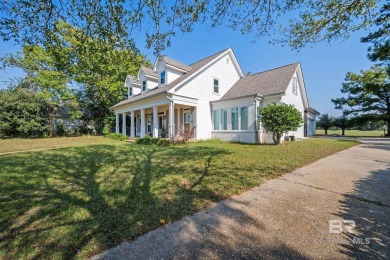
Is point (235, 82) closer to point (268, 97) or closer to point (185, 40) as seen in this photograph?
point (268, 97)

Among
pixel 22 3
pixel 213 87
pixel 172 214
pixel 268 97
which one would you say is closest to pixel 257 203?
pixel 172 214

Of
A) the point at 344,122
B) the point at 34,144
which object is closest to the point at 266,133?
the point at 34,144

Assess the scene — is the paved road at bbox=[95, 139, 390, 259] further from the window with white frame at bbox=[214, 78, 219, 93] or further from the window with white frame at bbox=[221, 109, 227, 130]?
the window with white frame at bbox=[214, 78, 219, 93]

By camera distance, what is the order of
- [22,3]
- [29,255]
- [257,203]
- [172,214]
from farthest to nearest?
[22,3], [257,203], [172,214], [29,255]

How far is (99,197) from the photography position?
348cm

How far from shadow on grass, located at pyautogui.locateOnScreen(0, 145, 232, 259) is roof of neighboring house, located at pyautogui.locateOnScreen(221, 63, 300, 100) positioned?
1000 centimetres

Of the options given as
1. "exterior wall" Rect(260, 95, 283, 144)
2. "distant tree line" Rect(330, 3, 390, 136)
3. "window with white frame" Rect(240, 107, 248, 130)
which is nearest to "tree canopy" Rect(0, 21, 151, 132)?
"window with white frame" Rect(240, 107, 248, 130)

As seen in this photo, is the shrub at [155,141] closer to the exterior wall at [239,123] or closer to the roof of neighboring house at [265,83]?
the exterior wall at [239,123]

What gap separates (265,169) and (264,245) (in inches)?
143

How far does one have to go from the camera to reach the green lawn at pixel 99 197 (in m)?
2.23

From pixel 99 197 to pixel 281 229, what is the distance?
10.6 ft

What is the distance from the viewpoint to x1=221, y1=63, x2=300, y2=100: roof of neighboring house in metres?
13.0

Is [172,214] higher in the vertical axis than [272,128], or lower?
lower

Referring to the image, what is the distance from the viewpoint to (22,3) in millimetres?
4102
